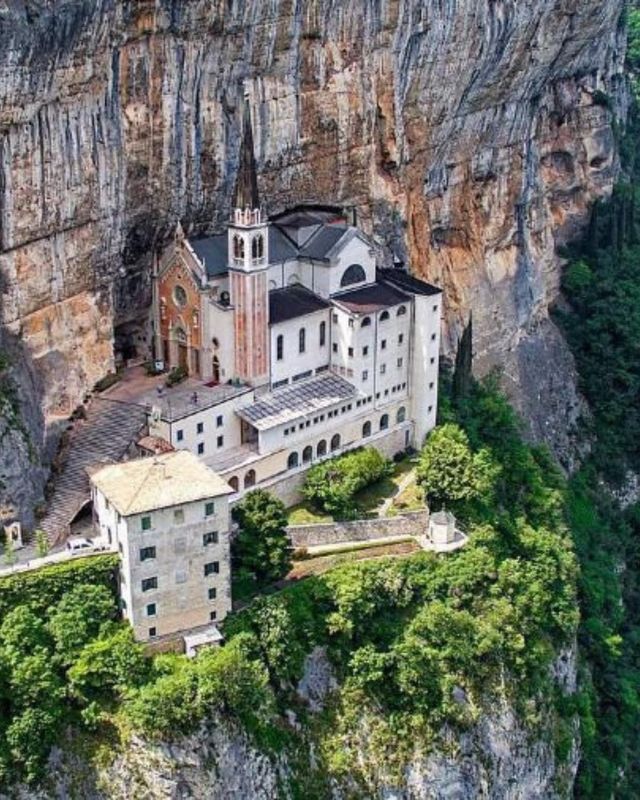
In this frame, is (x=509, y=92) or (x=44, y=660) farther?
(x=509, y=92)

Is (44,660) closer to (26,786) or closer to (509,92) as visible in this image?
(26,786)

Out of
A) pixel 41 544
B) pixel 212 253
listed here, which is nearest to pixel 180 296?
pixel 212 253

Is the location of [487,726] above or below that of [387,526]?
below

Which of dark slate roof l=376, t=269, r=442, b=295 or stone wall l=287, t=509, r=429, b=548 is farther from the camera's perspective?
dark slate roof l=376, t=269, r=442, b=295

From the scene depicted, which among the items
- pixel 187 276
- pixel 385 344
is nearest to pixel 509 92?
pixel 385 344

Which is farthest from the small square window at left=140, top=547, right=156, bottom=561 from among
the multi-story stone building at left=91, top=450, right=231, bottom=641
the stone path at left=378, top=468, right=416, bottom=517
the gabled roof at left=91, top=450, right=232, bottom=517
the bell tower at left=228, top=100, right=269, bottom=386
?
the stone path at left=378, top=468, right=416, bottom=517

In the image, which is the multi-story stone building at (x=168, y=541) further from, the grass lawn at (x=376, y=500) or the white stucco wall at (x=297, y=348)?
the white stucco wall at (x=297, y=348)

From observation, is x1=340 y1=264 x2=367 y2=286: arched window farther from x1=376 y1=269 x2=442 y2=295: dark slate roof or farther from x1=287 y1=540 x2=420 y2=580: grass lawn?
x1=287 y1=540 x2=420 y2=580: grass lawn

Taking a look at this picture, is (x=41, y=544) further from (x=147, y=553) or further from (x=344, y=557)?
(x=344, y=557)

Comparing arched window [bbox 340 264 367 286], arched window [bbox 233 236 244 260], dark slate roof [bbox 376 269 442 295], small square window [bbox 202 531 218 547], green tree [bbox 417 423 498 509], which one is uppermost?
arched window [bbox 233 236 244 260]
